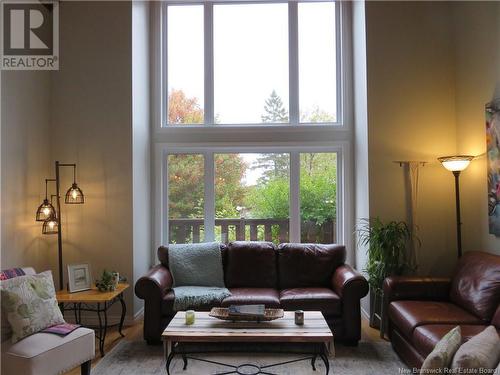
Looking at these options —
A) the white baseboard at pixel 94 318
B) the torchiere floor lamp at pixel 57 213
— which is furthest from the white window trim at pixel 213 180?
the torchiere floor lamp at pixel 57 213

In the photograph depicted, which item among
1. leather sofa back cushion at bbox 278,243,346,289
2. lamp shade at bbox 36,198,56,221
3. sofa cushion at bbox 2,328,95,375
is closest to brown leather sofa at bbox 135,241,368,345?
leather sofa back cushion at bbox 278,243,346,289

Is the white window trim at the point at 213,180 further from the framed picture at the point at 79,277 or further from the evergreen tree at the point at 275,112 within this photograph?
the framed picture at the point at 79,277

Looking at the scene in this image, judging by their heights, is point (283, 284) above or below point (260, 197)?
below

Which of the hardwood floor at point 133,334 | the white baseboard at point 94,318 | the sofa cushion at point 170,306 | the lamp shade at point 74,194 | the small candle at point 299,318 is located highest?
the lamp shade at point 74,194

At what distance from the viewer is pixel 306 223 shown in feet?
15.7

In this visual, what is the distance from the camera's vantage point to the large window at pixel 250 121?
4.76m

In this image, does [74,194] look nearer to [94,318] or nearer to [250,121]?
[94,318]

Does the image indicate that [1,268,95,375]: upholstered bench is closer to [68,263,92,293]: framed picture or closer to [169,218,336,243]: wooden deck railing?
[68,263,92,293]: framed picture

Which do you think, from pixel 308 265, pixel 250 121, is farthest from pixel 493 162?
pixel 250 121

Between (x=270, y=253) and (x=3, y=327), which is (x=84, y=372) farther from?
(x=270, y=253)

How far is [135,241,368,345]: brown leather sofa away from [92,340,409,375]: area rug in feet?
0.56

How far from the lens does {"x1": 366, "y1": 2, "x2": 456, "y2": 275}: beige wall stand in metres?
4.08

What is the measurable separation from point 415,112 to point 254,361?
307 cm

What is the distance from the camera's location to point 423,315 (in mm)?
2793
